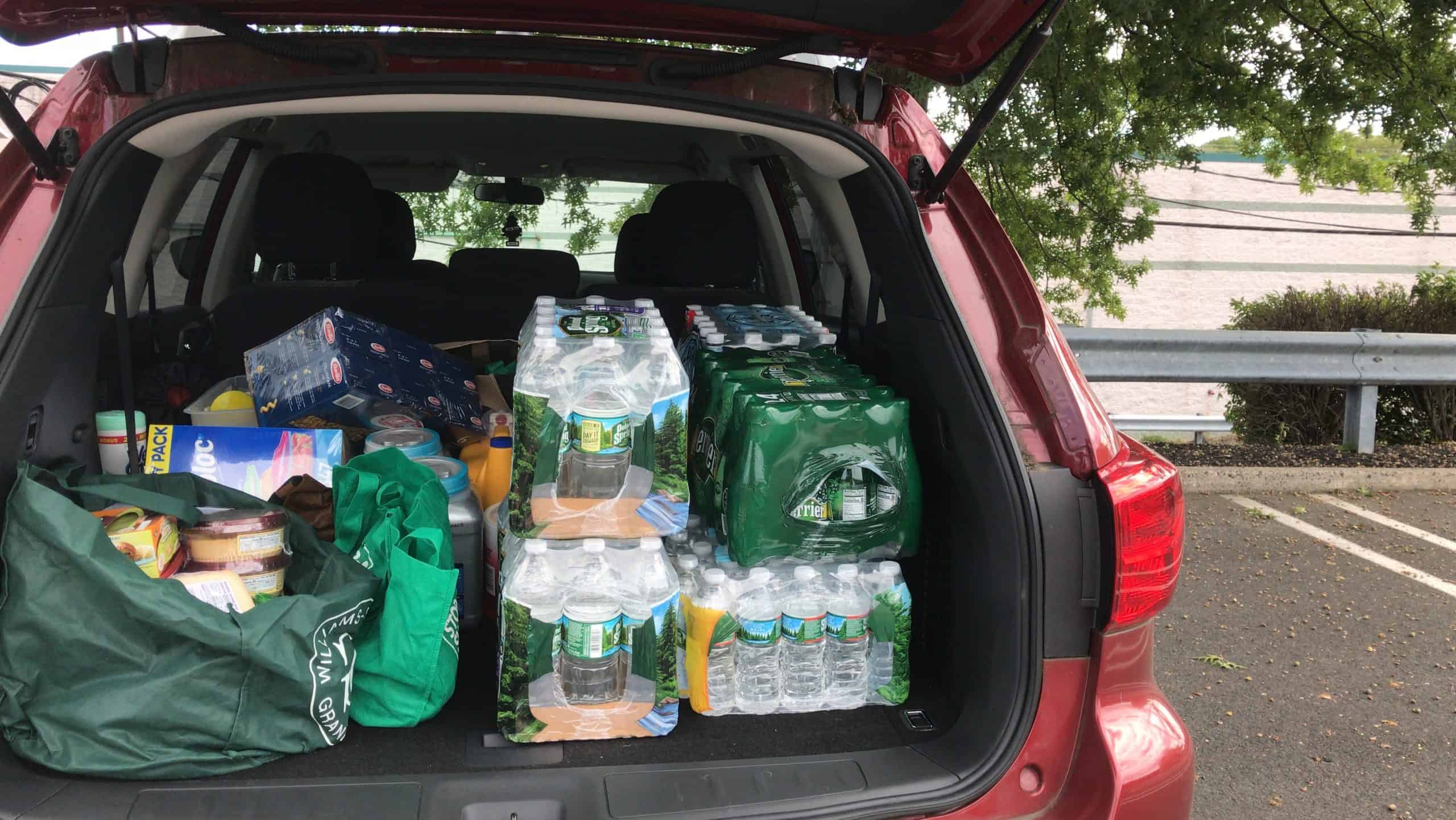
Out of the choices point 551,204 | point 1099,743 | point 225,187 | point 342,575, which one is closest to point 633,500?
point 342,575

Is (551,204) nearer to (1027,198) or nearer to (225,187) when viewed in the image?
(225,187)

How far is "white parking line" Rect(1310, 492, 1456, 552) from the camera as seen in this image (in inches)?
196

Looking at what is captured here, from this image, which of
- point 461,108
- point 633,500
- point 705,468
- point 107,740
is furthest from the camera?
point 705,468

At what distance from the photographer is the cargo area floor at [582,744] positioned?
5.51 feet

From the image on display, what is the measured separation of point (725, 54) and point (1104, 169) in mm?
3935

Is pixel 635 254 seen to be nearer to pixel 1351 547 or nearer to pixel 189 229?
pixel 189 229

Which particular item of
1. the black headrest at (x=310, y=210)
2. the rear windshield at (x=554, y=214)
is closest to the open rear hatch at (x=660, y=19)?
the black headrest at (x=310, y=210)

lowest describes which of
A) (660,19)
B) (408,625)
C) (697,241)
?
(408,625)

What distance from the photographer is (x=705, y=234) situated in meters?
3.08

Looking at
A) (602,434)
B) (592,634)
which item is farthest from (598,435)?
(592,634)

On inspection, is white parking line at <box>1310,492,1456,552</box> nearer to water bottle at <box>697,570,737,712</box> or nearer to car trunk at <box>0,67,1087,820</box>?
car trunk at <box>0,67,1087,820</box>

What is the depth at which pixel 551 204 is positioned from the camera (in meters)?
3.63

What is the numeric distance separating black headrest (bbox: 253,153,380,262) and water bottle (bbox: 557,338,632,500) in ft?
4.15

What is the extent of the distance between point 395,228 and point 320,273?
1.34ft
